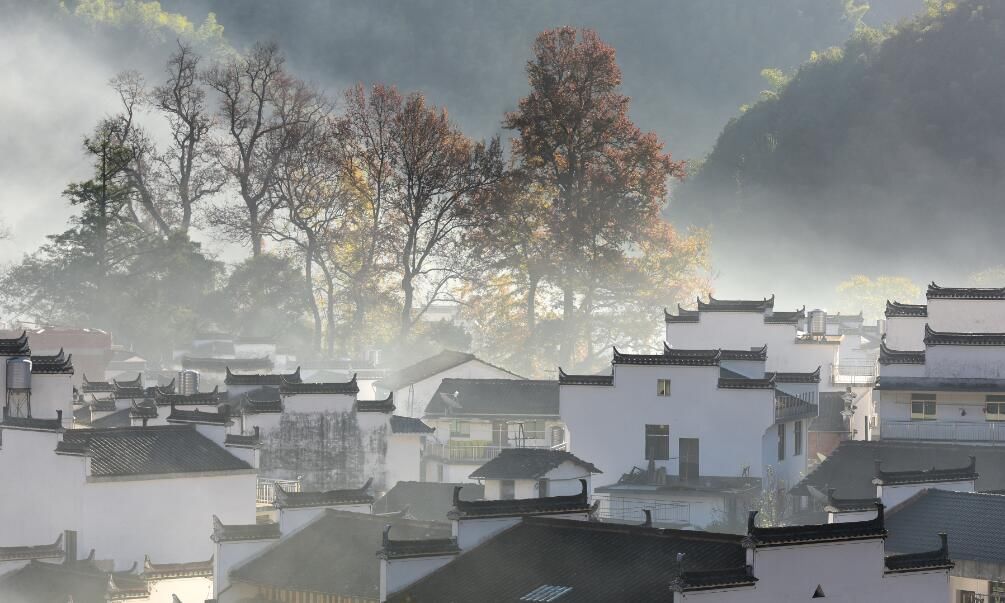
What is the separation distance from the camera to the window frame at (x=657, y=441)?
63.8m

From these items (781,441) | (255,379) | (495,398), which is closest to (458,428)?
(495,398)

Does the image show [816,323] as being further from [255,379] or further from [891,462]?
[255,379]

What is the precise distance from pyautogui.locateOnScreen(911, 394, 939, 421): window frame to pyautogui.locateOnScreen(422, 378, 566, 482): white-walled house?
13.9m

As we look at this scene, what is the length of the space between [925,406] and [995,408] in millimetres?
2460

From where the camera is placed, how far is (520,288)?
320 feet

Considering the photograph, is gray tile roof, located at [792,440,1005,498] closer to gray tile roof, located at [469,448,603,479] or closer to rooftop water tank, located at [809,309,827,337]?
gray tile roof, located at [469,448,603,479]

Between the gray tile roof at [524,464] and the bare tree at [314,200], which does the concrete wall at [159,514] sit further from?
the bare tree at [314,200]

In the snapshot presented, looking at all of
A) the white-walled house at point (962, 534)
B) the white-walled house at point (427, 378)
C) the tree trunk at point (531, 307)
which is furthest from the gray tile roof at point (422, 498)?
the tree trunk at point (531, 307)

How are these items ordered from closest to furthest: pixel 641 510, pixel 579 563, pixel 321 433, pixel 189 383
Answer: pixel 579 563
pixel 641 510
pixel 321 433
pixel 189 383

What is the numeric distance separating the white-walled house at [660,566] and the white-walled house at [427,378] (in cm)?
4287

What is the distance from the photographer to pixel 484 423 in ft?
254

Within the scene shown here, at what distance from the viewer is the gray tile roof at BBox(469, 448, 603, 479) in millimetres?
55438

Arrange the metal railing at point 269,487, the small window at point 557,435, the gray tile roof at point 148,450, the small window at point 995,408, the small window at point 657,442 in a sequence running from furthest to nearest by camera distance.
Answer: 1. the small window at point 557,435
2. the small window at point 995,408
3. the small window at point 657,442
4. the metal railing at point 269,487
5. the gray tile roof at point 148,450

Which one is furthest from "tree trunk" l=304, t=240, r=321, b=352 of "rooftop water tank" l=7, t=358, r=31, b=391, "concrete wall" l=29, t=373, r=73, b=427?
"rooftop water tank" l=7, t=358, r=31, b=391
